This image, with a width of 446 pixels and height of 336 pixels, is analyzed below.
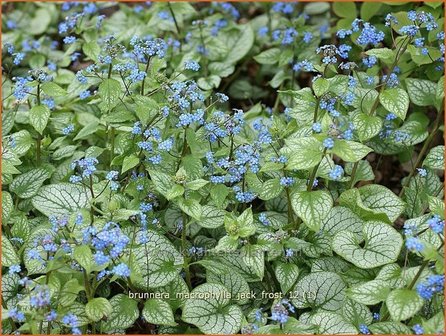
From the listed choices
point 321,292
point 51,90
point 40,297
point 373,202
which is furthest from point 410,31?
point 40,297

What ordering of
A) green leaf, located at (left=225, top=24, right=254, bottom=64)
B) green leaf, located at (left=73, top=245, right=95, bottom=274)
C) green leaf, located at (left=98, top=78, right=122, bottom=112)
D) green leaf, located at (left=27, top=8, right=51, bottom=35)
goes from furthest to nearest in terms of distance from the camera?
1. green leaf, located at (left=27, top=8, right=51, bottom=35)
2. green leaf, located at (left=225, top=24, right=254, bottom=64)
3. green leaf, located at (left=98, top=78, right=122, bottom=112)
4. green leaf, located at (left=73, top=245, right=95, bottom=274)

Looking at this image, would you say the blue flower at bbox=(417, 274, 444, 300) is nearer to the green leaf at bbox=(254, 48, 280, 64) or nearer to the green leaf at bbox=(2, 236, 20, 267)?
the green leaf at bbox=(2, 236, 20, 267)

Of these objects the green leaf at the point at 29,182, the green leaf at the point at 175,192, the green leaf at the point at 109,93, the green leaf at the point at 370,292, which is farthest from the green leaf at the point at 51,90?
the green leaf at the point at 370,292

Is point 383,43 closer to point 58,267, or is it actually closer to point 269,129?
point 269,129

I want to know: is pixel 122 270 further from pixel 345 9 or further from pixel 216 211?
pixel 345 9

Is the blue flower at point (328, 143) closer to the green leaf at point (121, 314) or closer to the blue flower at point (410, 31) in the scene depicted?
the blue flower at point (410, 31)

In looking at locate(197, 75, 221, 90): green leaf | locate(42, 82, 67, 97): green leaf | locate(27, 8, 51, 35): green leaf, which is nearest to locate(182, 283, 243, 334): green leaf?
locate(42, 82, 67, 97): green leaf
